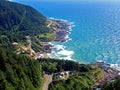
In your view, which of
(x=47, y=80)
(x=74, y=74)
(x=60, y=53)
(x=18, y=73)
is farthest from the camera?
(x=60, y=53)

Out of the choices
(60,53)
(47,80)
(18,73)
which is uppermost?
(60,53)

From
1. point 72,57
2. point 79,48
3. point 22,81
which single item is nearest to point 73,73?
point 22,81

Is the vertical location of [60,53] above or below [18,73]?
above

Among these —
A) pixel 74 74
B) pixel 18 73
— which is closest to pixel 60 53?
pixel 74 74

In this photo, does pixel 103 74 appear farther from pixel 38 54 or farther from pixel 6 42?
pixel 6 42

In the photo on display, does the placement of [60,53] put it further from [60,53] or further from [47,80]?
[47,80]

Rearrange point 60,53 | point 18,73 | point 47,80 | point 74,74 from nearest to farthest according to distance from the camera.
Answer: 1. point 18,73
2. point 47,80
3. point 74,74
4. point 60,53
